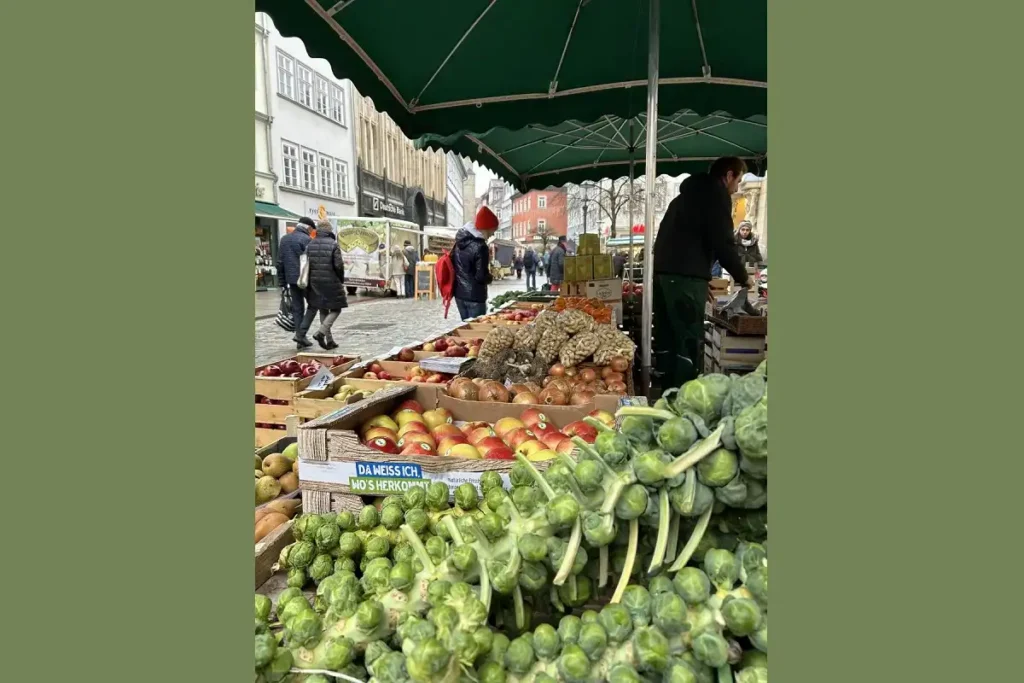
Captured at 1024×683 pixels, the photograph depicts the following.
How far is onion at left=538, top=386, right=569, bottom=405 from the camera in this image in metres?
3.19

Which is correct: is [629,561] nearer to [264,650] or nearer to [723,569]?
[723,569]

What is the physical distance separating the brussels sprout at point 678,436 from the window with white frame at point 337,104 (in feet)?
99.7

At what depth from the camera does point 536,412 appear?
110 inches

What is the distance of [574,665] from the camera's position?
3.76ft

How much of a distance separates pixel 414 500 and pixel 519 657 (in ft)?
1.91

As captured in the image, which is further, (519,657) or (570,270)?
(570,270)

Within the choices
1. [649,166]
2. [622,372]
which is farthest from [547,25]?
[622,372]

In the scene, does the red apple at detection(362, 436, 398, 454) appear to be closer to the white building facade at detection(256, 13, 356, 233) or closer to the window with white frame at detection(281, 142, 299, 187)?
the white building facade at detection(256, 13, 356, 233)

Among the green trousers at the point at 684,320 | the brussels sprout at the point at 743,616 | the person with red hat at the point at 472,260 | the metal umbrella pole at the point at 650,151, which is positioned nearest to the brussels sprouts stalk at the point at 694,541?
the brussels sprout at the point at 743,616

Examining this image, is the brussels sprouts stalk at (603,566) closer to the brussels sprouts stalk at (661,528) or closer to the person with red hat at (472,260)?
the brussels sprouts stalk at (661,528)

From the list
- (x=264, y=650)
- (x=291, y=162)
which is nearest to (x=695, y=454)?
(x=264, y=650)

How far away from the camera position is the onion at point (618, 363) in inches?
159

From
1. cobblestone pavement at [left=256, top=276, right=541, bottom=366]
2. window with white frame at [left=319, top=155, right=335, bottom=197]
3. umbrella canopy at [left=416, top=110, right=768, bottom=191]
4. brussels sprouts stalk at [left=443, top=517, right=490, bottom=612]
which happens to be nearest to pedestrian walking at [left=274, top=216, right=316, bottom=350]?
cobblestone pavement at [left=256, top=276, right=541, bottom=366]

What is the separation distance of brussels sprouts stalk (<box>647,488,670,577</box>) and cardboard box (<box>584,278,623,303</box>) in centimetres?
585
